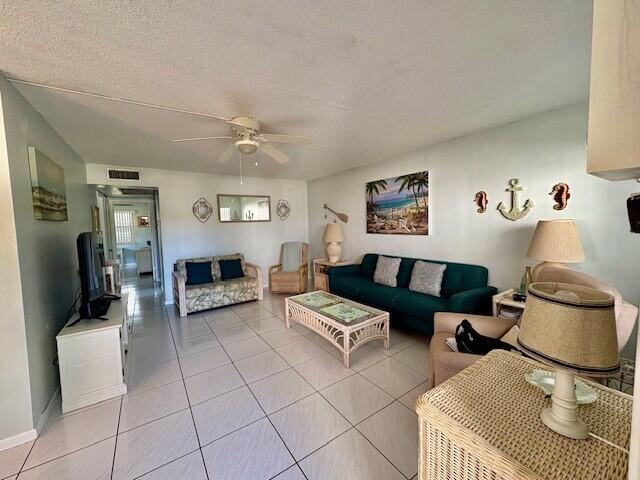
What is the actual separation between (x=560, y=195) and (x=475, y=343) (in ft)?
5.67

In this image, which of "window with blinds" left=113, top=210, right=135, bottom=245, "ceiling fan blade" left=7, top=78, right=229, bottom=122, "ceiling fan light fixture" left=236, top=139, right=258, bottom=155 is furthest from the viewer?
"window with blinds" left=113, top=210, right=135, bottom=245

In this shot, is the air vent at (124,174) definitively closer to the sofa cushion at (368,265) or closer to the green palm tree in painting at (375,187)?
the green palm tree in painting at (375,187)

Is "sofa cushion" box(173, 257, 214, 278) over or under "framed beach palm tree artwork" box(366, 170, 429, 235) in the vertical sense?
under

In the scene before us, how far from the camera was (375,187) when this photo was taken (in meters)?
4.07

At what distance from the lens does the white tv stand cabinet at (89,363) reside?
6.13ft

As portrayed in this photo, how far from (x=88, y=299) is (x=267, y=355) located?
160 centimetres

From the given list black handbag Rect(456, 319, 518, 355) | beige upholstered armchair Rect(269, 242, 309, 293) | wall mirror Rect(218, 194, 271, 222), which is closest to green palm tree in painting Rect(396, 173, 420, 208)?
black handbag Rect(456, 319, 518, 355)

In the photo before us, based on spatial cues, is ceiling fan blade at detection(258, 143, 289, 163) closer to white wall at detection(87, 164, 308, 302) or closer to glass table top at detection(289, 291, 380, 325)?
glass table top at detection(289, 291, 380, 325)

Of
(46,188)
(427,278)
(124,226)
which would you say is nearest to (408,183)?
(427,278)

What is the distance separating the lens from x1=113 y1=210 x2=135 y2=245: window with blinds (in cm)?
767

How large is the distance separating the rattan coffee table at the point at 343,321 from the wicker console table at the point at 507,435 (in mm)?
1479

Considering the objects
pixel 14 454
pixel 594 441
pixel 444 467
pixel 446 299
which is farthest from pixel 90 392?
pixel 446 299

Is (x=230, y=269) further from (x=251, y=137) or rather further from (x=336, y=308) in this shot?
(x=251, y=137)

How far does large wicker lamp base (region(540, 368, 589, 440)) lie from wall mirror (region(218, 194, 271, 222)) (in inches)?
191
